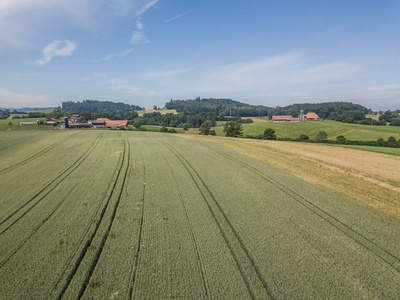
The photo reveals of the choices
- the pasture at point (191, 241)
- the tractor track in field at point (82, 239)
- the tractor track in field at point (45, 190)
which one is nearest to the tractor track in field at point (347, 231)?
the pasture at point (191, 241)

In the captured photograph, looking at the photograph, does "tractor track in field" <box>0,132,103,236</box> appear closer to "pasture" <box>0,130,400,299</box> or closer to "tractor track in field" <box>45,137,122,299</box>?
"pasture" <box>0,130,400,299</box>

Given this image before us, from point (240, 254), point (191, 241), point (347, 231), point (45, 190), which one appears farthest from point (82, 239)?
point (347, 231)

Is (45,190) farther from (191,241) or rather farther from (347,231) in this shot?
(347,231)

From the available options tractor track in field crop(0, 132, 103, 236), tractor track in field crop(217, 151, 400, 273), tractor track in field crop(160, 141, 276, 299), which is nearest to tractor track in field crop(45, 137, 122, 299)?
tractor track in field crop(0, 132, 103, 236)

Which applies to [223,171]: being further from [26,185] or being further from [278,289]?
[26,185]

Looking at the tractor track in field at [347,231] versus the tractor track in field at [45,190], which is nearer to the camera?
the tractor track in field at [347,231]

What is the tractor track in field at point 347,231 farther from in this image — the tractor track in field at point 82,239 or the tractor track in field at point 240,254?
the tractor track in field at point 82,239
